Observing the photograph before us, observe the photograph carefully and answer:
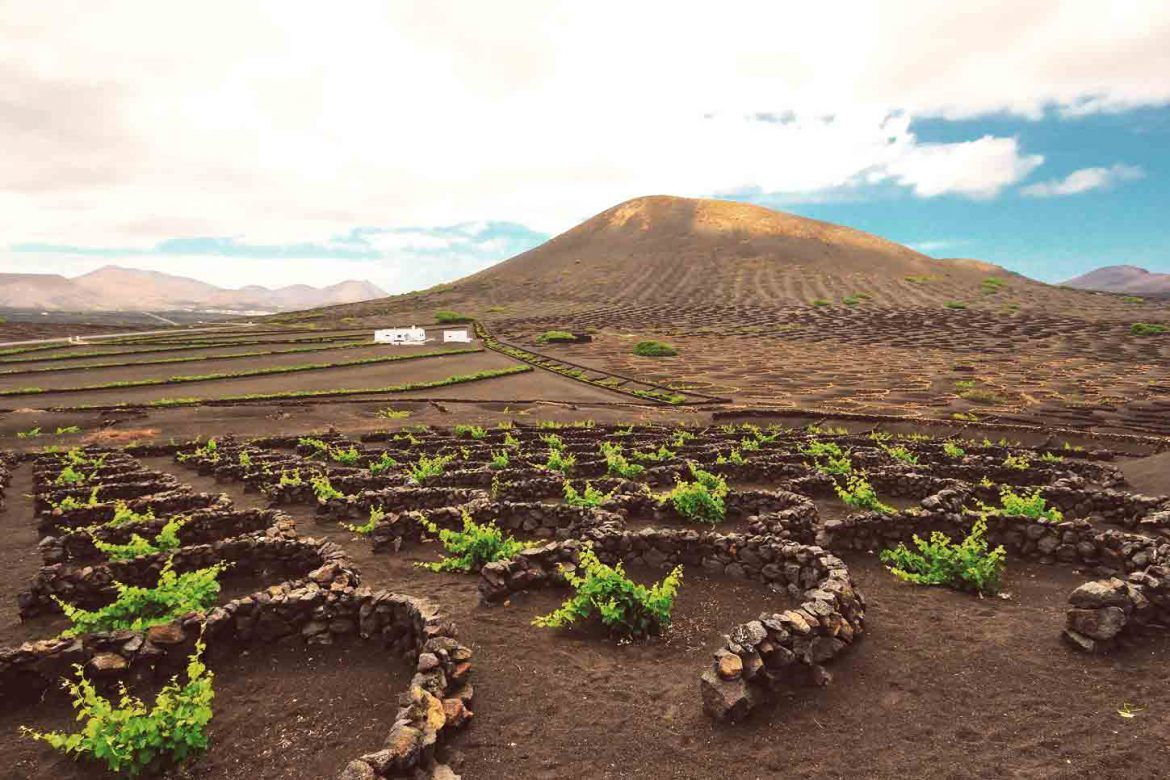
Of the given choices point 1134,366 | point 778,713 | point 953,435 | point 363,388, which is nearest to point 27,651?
point 778,713

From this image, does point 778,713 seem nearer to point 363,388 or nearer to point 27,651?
point 27,651

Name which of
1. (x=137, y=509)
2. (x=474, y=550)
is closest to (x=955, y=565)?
(x=474, y=550)

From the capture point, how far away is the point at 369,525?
59.0 ft

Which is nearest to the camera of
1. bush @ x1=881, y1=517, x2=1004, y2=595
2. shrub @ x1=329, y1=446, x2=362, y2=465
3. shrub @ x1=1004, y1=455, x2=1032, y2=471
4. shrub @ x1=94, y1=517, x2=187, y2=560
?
bush @ x1=881, y1=517, x2=1004, y2=595

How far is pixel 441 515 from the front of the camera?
60.2 ft

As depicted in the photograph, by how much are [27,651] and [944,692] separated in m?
15.5

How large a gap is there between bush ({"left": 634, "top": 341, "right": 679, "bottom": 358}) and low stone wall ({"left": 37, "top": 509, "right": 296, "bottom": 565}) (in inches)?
2578

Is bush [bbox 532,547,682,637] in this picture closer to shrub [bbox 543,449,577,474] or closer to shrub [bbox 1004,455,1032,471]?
shrub [bbox 543,449,577,474]

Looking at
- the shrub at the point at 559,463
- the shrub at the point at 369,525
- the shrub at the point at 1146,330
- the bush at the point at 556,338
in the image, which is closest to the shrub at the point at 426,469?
the shrub at the point at 369,525

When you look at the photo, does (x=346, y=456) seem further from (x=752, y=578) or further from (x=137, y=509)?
(x=752, y=578)

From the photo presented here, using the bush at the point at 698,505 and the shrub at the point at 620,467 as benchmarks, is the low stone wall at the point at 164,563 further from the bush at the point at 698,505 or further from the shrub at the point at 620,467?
the shrub at the point at 620,467

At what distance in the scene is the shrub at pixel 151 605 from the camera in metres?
11.4

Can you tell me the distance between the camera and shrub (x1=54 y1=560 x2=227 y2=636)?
37.4ft

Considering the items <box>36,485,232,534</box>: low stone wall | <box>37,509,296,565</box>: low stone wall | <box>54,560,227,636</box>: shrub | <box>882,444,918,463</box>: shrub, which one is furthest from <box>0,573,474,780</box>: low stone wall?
<box>882,444,918,463</box>: shrub
